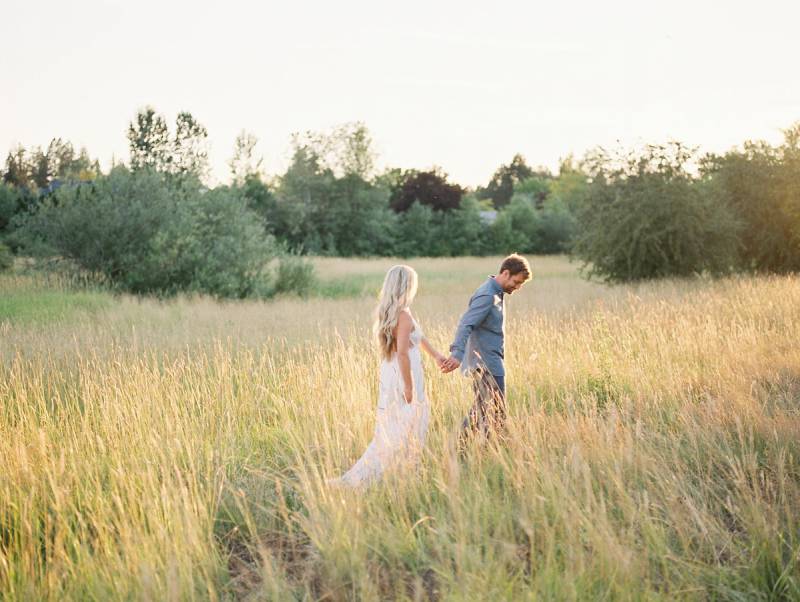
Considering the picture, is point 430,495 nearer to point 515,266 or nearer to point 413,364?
point 413,364

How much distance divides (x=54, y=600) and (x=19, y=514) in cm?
117

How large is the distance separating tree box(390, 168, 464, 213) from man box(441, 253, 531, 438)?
4771 centimetres

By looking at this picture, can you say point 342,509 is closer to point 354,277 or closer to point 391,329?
point 391,329

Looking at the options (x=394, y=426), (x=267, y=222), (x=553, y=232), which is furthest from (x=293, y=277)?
(x=553, y=232)

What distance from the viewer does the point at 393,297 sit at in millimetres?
5160

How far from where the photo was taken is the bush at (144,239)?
62.6ft

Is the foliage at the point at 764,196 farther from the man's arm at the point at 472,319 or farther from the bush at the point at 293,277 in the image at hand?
the man's arm at the point at 472,319

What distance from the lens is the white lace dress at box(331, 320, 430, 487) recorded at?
15.6ft

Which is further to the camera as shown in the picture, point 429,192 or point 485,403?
point 429,192

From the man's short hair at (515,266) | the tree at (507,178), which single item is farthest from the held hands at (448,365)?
the tree at (507,178)

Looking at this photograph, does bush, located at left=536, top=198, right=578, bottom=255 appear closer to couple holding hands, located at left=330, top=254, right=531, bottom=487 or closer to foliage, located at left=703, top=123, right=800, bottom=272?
foliage, located at left=703, top=123, right=800, bottom=272

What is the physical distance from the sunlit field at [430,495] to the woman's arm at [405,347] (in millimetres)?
484

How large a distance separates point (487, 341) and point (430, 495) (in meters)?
1.71

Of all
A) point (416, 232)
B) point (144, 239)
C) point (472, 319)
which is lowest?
point (472, 319)
